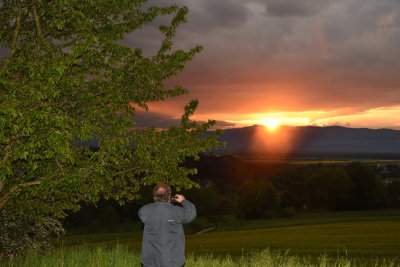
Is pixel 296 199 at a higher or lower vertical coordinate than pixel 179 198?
lower

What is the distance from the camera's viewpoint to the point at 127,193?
14820mm

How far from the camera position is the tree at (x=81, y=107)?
33.3ft

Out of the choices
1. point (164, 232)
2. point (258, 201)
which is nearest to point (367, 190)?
point (258, 201)

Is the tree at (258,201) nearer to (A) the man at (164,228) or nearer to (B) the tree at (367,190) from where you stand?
(B) the tree at (367,190)

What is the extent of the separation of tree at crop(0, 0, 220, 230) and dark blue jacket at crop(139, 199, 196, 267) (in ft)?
11.8

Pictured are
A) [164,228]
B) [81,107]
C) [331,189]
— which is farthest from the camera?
[331,189]

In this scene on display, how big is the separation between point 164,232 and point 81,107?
7491 mm

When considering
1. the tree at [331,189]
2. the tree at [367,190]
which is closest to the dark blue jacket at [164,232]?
the tree at [331,189]

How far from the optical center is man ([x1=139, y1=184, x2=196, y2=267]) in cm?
648

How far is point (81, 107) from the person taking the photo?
42.5ft

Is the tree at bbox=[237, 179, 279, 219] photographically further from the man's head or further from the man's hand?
the man's head

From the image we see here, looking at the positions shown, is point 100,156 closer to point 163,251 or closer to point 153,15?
point 163,251

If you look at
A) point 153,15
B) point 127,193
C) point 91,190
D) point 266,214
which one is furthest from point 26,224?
point 266,214

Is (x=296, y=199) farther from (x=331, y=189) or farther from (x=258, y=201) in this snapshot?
(x=258, y=201)
